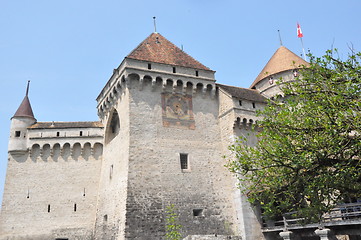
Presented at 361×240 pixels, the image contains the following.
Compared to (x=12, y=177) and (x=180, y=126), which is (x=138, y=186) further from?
(x=12, y=177)

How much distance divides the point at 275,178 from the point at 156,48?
13.1 metres

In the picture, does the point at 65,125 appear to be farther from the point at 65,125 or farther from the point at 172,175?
the point at 172,175

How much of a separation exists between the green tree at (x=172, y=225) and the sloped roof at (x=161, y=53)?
8.68 meters

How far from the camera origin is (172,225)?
14.7m

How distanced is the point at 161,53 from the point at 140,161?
757 centimetres

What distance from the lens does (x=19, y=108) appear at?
21.0 m

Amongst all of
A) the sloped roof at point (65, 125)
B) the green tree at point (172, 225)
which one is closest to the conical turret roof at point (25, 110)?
the sloped roof at point (65, 125)

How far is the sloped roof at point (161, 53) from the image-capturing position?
18.8 m

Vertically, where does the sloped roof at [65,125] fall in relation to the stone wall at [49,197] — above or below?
above

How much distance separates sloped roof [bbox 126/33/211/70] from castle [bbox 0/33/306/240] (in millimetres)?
81

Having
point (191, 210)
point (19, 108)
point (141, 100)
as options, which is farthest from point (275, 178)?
point (19, 108)

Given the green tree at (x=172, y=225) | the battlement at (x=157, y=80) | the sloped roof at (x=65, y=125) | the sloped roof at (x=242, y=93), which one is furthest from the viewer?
the sloped roof at (x=65, y=125)

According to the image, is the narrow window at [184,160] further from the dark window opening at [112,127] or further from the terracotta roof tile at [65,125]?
the terracotta roof tile at [65,125]

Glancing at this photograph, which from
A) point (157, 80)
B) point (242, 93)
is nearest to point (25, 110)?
point (157, 80)
